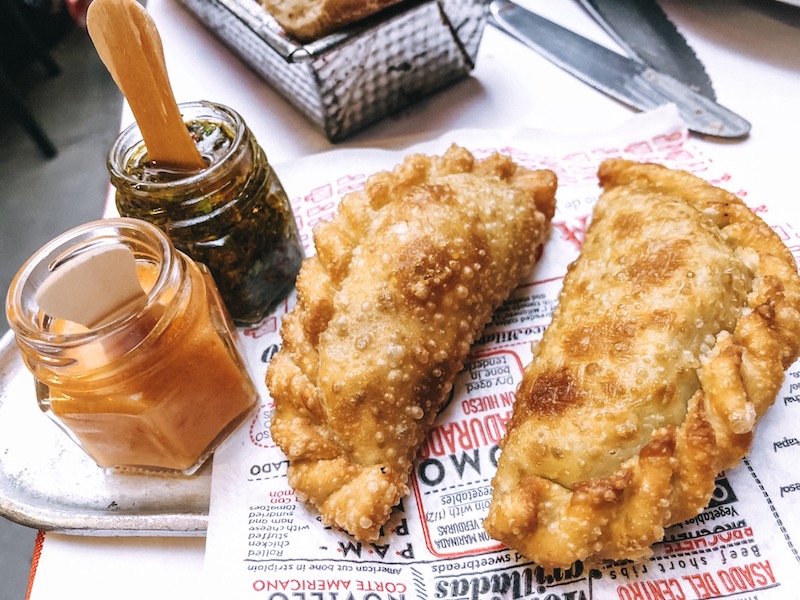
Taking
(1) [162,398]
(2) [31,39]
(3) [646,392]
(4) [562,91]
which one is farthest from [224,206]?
(2) [31,39]

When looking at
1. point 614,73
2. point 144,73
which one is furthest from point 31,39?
point 614,73

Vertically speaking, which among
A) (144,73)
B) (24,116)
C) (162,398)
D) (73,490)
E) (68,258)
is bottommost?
(24,116)

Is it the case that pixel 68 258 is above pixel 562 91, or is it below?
above

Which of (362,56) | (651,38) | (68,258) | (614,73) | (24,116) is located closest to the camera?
(68,258)

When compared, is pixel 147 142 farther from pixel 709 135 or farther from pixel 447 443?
pixel 709 135

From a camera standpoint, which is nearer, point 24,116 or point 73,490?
point 73,490

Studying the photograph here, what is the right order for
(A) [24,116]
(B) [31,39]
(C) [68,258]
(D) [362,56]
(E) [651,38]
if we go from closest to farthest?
(C) [68,258] → (D) [362,56] → (E) [651,38] → (A) [24,116] → (B) [31,39]

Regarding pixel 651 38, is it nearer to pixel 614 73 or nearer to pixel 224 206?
pixel 614 73
